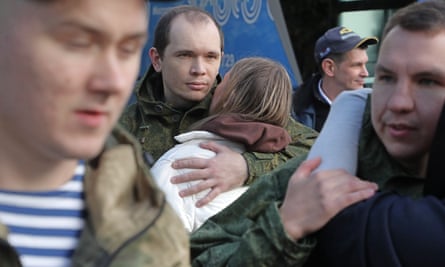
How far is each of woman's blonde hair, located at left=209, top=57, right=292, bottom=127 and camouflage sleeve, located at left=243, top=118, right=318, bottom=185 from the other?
0.15 m

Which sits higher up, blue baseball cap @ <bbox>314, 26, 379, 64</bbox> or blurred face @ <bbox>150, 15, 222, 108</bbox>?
blurred face @ <bbox>150, 15, 222, 108</bbox>

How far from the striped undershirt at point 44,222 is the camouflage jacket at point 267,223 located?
633 mm

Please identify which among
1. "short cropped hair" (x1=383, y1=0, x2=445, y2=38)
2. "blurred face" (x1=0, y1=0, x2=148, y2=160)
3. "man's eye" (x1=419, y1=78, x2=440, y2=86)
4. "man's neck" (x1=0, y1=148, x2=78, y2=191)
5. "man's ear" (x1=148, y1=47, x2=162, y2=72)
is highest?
"blurred face" (x1=0, y1=0, x2=148, y2=160)

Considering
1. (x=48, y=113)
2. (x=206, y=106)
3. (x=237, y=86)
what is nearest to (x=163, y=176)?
(x=237, y=86)

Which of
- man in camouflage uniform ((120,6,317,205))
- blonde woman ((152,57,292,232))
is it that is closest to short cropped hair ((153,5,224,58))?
man in camouflage uniform ((120,6,317,205))

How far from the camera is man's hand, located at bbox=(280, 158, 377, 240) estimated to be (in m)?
1.88

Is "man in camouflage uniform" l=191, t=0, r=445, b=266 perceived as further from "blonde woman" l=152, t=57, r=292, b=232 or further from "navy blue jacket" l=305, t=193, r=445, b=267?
"blonde woman" l=152, t=57, r=292, b=232

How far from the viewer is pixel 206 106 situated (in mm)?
3588

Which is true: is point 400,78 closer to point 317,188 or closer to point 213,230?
point 317,188

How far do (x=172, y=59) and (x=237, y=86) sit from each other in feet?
2.14

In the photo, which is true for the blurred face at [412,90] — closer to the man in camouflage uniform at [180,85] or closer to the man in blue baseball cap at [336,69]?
the man in camouflage uniform at [180,85]

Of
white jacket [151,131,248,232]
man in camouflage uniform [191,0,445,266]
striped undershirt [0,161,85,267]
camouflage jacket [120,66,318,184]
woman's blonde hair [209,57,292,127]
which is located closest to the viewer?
striped undershirt [0,161,85,267]

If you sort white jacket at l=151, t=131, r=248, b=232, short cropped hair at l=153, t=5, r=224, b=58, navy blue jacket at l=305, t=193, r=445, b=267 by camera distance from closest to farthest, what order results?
navy blue jacket at l=305, t=193, r=445, b=267 < white jacket at l=151, t=131, r=248, b=232 < short cropped hair at l=153, t=5, r=224, b=58

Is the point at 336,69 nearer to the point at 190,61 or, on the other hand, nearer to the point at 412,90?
the point at 190,61
